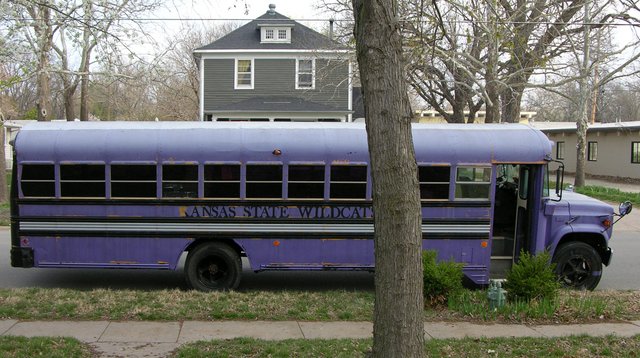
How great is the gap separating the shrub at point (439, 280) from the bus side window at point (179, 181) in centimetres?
350

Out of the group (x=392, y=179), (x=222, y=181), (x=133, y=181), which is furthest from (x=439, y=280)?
(x=133, y=181)

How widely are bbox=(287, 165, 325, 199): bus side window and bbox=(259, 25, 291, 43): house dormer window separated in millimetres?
23044

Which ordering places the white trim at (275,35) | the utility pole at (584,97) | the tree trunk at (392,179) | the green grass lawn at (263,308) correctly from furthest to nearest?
the white trim at (275,35)
the utility pole at (584,97)
the green grass lawn at (263,308)
the tree trunk at (392,179)

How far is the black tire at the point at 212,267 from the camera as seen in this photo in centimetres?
853

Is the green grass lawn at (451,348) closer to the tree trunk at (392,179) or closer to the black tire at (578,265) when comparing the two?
the tree trunk at (392,179)

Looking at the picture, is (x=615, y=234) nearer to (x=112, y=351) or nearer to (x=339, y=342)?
(x=339, y=342)

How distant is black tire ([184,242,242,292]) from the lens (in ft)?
28.0

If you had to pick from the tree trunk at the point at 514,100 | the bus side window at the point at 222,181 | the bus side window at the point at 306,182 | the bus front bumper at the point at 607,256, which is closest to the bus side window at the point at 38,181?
the bus side window at the point at 222,181

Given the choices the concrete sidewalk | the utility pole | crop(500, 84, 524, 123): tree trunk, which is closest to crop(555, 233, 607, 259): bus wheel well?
the concrete sidewalk

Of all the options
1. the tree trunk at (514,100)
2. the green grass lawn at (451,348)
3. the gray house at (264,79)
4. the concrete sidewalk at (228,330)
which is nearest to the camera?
the green grass lawn at (451,348)

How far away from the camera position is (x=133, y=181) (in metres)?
8.43

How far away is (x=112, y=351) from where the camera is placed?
570cm

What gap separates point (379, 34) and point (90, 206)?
597cm

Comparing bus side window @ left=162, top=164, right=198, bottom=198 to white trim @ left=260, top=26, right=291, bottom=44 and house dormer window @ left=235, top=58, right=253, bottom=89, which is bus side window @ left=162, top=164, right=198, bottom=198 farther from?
white trim @ left=260, top=26, right=291, bottom=44
